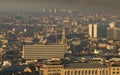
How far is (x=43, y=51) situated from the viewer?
66.1ft

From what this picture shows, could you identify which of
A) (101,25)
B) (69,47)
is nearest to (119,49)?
(69,47)

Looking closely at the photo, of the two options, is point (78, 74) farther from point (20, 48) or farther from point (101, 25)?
point (101, 25)

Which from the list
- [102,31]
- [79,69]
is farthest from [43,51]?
[102,31]

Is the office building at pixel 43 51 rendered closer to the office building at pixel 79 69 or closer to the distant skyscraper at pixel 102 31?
the office building at pixel 79 69

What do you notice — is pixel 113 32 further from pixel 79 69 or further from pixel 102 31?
pixel 79 69

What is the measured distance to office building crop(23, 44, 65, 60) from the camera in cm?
1961

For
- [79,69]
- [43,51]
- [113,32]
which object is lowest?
[43,51]

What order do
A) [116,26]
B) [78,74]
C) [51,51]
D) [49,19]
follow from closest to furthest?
[78,74]
[51,51]
[116,26]
[49,19]

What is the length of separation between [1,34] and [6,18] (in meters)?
3.10

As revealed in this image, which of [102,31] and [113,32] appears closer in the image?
[113,32]

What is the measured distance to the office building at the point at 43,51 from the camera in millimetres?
19609

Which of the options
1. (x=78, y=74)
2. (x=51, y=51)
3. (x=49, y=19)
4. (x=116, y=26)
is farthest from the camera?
(x=49, y=19)

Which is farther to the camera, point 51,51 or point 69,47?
point 69,47

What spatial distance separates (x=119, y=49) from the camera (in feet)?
75.4
